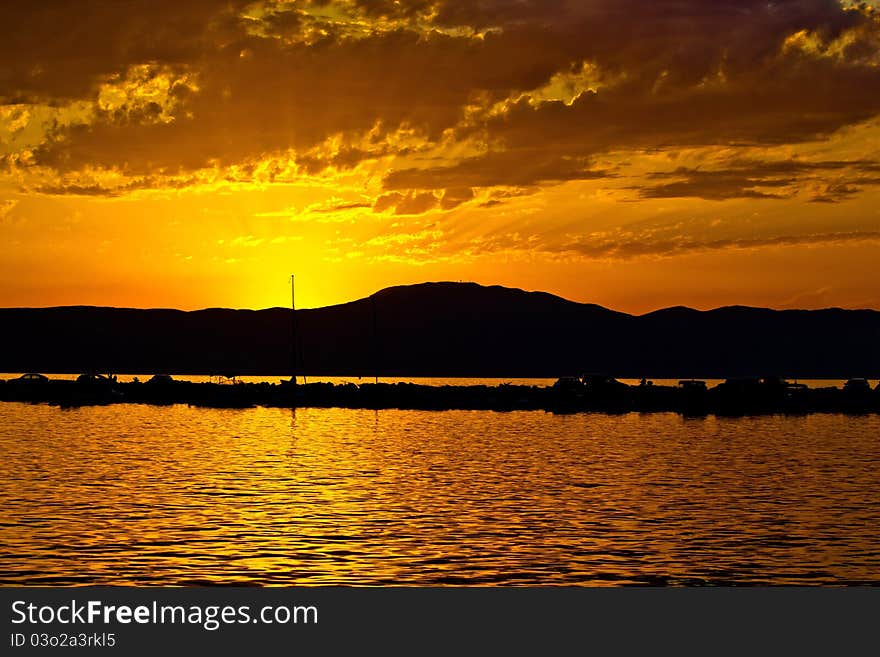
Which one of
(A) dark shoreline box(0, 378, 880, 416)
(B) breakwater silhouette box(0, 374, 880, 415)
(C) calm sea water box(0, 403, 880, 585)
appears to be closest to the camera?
(C) calm sea water box(0, 403, 880, 585)

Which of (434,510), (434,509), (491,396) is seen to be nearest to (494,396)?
(491,396)

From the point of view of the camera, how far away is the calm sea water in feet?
113

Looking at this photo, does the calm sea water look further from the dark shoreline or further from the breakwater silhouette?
the breakwater silhouette

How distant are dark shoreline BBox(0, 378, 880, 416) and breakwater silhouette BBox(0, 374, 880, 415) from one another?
10 cm

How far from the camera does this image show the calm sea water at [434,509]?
34406 mm

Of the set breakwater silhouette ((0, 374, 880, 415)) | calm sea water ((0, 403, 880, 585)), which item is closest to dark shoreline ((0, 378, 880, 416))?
breakwater silhouette ((0, 374, 880, 415))

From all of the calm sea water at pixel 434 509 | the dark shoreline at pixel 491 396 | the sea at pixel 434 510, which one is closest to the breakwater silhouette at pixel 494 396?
the dark shoreline at pixel 491 396

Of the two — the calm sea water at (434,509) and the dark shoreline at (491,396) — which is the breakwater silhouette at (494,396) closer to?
the dark shoreline at (491,396)

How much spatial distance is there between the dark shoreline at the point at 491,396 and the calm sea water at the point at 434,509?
42.4 m

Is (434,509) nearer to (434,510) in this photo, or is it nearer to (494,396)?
(434,510)

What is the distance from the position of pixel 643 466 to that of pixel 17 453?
38.7 meters

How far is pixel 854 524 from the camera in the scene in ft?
149

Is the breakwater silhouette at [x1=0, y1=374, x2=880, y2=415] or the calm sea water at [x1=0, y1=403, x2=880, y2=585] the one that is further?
the breakwater silhouette at [x1=0, y1=374, x2=880, y2=415]

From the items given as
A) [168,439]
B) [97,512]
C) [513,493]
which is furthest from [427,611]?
[168,439]
